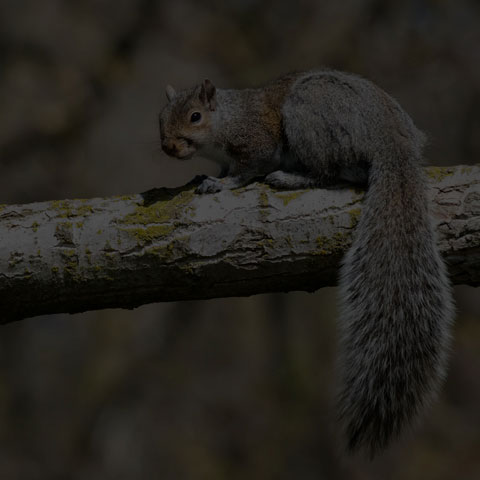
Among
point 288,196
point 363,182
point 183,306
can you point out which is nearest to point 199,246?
point 288,196

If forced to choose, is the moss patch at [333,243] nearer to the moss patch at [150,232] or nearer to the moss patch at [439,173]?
the moss patch at [439,173]

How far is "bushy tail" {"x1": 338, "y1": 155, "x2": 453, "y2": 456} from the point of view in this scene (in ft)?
7.81

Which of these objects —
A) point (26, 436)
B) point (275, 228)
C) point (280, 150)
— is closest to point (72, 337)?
point (26, 436)

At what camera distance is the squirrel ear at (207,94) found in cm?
304

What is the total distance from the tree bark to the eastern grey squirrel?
0.08m

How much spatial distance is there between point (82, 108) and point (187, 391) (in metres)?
2.03

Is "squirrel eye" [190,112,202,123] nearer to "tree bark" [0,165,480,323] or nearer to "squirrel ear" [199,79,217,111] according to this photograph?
"squirrel ear" [199,79,217,111]

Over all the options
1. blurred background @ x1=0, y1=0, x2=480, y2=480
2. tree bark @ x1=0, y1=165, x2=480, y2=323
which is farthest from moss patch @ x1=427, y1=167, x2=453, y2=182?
blurred background @ x1=0, y1=0, x2=480, y2=480

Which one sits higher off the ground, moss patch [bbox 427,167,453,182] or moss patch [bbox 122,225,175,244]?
moss patch [bbox 427,167,453,182]

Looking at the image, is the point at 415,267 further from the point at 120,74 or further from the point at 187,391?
the point at 120,74

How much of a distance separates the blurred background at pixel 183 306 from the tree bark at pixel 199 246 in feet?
9.35

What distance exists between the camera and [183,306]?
556 cm

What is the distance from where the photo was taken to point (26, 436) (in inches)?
218

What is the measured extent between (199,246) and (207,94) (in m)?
0.76
